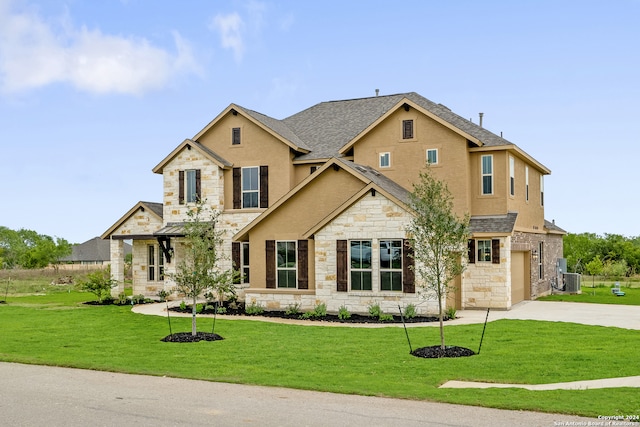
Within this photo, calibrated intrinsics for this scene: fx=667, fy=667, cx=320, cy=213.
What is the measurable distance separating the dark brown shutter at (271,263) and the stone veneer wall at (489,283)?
7.27 metres

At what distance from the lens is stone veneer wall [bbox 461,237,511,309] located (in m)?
24.8

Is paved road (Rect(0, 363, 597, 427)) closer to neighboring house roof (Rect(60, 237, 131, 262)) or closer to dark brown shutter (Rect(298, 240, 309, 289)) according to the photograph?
dark brown shutter (Rect(298, 240, 309, 289))

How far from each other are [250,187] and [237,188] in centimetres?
62

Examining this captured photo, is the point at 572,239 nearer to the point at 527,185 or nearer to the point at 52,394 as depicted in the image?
the point at 527,185

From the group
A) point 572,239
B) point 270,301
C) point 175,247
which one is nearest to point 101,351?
point 270,301

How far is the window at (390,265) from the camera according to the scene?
2291 cm

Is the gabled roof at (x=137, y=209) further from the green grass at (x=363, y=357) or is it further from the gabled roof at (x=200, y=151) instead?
the green grass at (x=363, y=357)

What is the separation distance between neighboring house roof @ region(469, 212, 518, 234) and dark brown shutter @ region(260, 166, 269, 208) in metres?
8.99

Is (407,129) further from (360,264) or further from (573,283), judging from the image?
(573,283)

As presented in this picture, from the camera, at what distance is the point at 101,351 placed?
16281 millimetres

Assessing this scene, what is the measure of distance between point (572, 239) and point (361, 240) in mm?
34984

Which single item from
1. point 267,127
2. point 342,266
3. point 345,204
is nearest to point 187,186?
point 267,127

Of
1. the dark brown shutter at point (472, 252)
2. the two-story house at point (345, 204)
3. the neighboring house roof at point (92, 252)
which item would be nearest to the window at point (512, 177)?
the two-story house at point (345, 204)

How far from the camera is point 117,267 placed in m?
32.8
